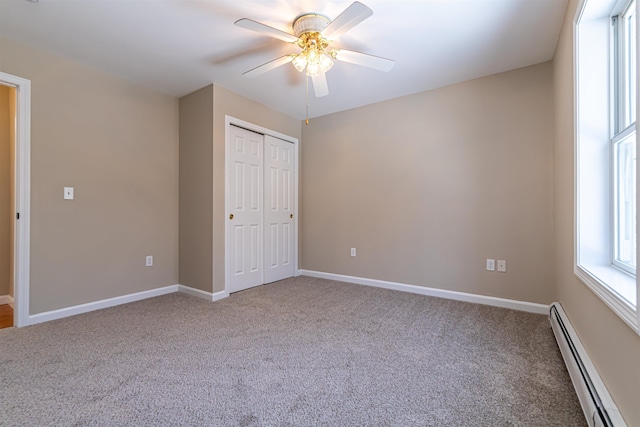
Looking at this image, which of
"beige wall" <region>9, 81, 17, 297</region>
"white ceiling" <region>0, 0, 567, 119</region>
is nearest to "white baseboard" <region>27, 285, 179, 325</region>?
"beige wall" <region>9, 81, 17, 297</region>

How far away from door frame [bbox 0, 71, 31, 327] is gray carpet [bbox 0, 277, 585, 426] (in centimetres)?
22

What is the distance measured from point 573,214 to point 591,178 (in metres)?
0.26

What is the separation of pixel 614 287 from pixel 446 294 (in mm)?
1990

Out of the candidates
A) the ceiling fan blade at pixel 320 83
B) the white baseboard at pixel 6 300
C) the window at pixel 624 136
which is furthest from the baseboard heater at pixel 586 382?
the white baseboard at pixel 6 300

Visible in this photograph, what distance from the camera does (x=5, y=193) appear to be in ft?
9.43

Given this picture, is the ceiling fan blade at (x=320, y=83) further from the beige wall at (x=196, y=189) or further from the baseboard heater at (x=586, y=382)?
the baseboard heater at (x=586, y=382)

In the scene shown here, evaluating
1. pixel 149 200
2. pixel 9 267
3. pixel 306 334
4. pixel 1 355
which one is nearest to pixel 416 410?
pixel 306 334

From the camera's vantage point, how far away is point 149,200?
126 inches

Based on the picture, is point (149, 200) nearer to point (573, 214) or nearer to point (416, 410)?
point (416, 410)

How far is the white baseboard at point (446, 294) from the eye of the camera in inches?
104

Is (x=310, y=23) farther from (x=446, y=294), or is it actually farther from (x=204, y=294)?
(x=446, y=294)

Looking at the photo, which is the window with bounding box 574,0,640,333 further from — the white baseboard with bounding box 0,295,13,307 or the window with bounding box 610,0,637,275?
the white baseboard with bounding box 0,295,13,307

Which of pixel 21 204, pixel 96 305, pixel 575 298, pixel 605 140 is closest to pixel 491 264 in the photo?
pixel 575 298

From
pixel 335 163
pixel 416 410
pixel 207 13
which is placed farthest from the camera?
pixel 335 163
